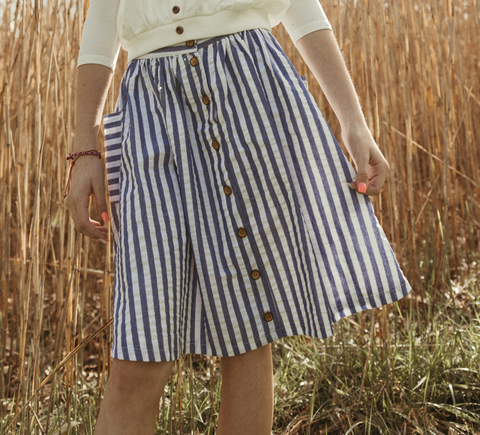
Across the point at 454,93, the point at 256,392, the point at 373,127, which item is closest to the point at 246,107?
the point at 256,392

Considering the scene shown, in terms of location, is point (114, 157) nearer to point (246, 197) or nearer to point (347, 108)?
point (246, 197)

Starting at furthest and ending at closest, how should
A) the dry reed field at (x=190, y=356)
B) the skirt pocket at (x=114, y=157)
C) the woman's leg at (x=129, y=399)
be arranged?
the dry reed field at (x=190, y=356) < the skirt pocket at (x=114, y=157) < the woman's leg at (x=129, y=399)

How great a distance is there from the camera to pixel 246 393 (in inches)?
28.7

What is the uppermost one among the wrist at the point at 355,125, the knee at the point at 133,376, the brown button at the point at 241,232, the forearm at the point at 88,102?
the forearm at the point at 88,102

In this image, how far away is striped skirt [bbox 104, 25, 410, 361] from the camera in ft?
2.27

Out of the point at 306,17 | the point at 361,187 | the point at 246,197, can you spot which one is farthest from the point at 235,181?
the point at 306,17

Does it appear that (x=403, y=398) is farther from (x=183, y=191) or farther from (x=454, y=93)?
(x=454, y=93)

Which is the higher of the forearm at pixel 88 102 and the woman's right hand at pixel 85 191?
the forearm at pixel 88 102

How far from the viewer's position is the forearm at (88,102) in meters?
0.73

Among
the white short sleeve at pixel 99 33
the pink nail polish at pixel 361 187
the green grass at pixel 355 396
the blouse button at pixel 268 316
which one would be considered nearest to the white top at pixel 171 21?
the white short sleeve at pixel 99 33

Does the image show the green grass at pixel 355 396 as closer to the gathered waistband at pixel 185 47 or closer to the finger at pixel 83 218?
the finger at pixel 83 218

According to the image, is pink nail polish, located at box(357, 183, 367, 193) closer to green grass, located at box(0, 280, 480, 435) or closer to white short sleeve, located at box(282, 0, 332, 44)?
white short sleeve, located at box(282, 0, 332, 44)

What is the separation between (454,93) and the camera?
6.59 ft

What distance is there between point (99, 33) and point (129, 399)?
536 mm
